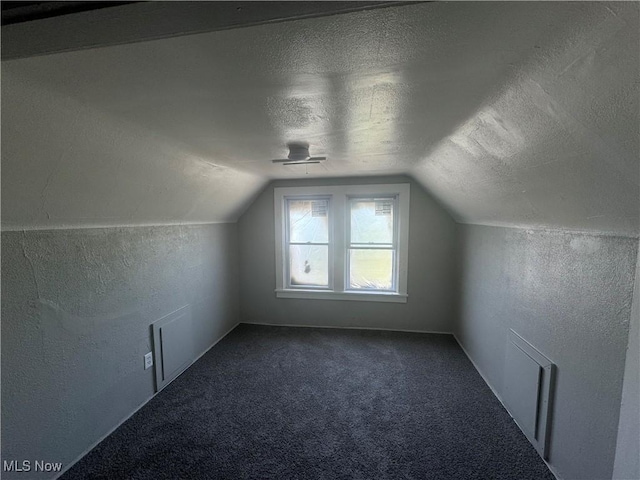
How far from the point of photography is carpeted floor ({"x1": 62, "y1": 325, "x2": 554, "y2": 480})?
1.58m

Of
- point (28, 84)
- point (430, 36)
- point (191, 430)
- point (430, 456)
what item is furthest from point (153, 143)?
point (430, 456)

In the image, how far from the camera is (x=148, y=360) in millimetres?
2176

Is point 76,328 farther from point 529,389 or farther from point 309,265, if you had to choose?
point 529,389

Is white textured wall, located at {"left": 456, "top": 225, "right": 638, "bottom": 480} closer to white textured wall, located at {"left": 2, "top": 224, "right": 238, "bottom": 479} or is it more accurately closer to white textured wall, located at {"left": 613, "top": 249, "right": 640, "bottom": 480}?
white textured wall, located at {"left": 613, "top": 249, "right": 640, "bottom": 480}

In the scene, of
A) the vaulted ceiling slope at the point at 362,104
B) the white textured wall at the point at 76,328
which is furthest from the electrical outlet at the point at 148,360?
the vaulted ceiling slope at the point at 362,104

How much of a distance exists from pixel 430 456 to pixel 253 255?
9.45 feet

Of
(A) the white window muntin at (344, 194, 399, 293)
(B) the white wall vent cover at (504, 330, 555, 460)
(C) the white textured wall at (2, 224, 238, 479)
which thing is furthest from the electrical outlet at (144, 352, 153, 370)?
(B) the white wall vent cover at (504, 330, 555, 460)

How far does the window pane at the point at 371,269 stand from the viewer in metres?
3.59

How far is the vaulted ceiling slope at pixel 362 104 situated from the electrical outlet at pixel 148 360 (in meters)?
1.12

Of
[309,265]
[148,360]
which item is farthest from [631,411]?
[309,265]

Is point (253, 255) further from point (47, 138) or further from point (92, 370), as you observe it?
point (47, 138)

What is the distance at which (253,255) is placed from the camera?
3.76m

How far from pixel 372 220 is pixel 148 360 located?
110 inches

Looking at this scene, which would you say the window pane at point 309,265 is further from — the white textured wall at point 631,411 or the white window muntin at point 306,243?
the white textured wall at point 631,411
